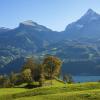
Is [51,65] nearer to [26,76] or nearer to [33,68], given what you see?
[26,76]

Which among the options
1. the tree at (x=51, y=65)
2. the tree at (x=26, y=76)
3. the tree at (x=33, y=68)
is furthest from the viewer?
the tree at (x=33, y=68)

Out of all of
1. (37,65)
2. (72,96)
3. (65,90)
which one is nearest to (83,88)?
(65,90)

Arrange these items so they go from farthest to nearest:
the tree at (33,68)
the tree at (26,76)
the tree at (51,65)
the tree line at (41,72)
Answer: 1. the tree at (33,68)
2. the tree at (26,76)
3. the tree line at (41,72)
4. the tree at (51,65)

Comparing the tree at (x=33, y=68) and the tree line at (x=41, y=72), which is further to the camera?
→ the tree at (x=33, y=68)

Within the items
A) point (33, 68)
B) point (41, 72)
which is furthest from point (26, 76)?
point (33, 68)

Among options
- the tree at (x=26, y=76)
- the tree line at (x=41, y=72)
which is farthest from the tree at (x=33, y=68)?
the tree at (x=26, y=76)

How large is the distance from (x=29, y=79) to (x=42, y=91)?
2823 inches

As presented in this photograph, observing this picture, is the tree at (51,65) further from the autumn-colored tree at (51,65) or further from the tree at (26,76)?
the tree at (26,76)

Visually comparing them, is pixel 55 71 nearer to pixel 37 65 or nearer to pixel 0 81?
pixel 37 65

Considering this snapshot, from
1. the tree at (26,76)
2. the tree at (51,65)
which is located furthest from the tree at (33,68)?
the tree at (51,65)

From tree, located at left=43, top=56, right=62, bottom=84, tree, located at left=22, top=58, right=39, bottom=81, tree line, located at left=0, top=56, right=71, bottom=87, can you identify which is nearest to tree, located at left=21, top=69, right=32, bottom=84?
tree line, located at left=0, top=56, right=71, bottom=87

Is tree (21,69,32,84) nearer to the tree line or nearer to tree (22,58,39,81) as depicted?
the tree line

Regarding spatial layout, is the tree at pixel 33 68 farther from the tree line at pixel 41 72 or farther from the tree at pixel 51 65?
the tree at pixel 51 65

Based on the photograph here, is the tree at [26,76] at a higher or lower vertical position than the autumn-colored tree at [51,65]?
lower
